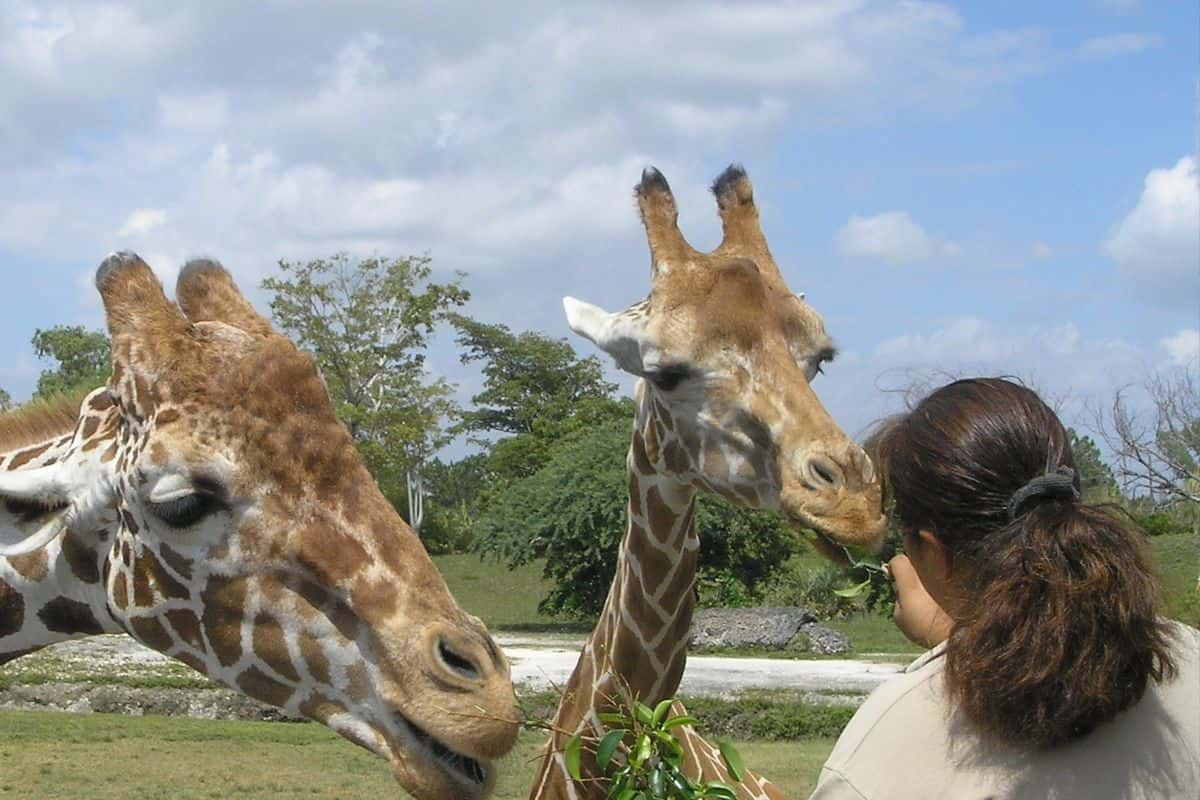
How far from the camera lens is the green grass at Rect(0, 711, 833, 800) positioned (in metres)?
9.48

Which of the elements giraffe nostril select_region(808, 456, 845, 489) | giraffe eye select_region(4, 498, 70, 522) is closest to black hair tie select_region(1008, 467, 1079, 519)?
giraffe nostril select_region(808, 456, 845, 489)

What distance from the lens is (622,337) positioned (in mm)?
4832

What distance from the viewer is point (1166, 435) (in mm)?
31891

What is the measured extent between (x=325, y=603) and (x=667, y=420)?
1842 millimetres

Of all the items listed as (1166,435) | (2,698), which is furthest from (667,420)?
(1166,435)

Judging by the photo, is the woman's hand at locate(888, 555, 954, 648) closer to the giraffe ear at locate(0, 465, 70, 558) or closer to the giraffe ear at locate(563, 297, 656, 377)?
the giraffe ear at locate(0, 465, 70, 558)

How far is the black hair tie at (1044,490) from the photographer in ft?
7.14

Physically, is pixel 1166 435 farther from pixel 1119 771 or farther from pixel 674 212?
pixel 1119 771

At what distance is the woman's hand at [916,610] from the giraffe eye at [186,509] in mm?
1639

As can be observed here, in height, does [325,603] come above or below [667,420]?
below

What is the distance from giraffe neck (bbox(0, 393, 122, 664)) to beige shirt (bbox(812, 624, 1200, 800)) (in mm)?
2078

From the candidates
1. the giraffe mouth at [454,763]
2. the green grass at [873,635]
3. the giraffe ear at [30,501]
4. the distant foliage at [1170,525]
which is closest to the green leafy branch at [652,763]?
the giraffe mouth at [454,763]

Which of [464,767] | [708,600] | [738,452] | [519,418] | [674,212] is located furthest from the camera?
[519,418]

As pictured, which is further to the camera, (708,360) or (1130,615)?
(708,360)
